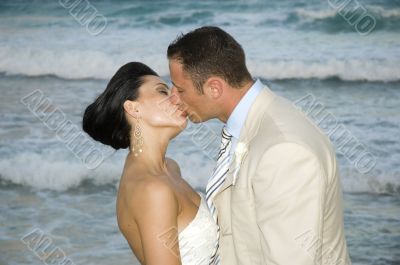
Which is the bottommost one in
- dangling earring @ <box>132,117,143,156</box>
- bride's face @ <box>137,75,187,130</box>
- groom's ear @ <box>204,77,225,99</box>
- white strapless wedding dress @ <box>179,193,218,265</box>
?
white strapless wedding dress @ <box>179,193,218,265</box>

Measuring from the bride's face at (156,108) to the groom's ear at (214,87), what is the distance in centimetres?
34

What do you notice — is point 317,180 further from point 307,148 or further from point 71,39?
point 71,39

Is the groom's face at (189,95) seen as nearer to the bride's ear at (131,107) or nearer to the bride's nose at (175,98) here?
the bride's nose at (175,98)

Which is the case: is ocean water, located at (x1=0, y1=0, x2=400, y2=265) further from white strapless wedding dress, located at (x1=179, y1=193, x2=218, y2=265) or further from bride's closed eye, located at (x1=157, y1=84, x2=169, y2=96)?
bride's closed eye, located at (x1=157, y1=84, x2=169, y2=96)

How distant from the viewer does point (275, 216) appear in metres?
2.28

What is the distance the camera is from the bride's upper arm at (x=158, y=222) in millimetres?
2648

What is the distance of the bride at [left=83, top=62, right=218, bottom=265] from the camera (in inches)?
109

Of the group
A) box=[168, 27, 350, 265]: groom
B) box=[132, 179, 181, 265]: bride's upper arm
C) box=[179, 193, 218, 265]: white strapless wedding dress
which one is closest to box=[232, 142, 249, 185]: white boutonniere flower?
box=[168, 27, 350, 265]: groom

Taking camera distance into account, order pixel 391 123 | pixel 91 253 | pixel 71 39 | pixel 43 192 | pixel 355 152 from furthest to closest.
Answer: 1. pixel 71 39
2. pixel 391 123
3. pixel 355 152
4. pixel 43 192
5. pixel 91 253

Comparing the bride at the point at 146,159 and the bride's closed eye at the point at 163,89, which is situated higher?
the bride's closed eye at the point at 163,89

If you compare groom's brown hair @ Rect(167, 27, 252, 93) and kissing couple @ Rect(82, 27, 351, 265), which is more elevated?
groom's brown hair @ Rect(167, 27, 252, 93)

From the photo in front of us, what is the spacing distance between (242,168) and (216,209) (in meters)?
0.41

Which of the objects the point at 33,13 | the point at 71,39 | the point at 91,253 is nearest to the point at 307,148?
the point at 91,253

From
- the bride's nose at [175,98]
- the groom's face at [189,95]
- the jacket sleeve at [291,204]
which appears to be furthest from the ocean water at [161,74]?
the jacket sleeve at [291,204]
